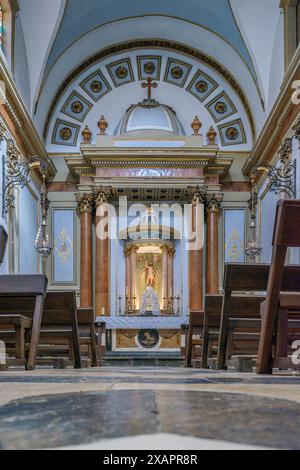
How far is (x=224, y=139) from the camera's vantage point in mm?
14977

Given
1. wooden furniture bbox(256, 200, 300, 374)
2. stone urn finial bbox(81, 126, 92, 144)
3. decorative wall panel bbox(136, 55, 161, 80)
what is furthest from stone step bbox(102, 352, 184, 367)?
wooden furniture bbox(256, 200, 300, 374)

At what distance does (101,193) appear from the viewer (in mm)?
13703

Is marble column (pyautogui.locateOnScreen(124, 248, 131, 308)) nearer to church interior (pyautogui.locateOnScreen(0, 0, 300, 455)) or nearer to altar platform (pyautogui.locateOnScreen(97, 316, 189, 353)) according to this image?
church interior (pyautogui.locateOnScreen(0, 0, 300, 455))

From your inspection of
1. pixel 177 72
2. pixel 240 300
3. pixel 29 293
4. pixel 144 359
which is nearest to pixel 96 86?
pixel 177 72

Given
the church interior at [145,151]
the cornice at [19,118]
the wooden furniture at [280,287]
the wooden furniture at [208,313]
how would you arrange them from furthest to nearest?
the church interior at [145,151], the cornice at [19,118], the wooden furniture at [208,313], the wooden furniture at [280,287]

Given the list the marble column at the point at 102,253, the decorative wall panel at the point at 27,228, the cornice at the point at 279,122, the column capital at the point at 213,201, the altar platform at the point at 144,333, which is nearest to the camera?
the cornice at the point at 279,122

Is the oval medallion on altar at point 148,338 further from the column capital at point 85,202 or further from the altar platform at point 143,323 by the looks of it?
the column capital at point 85,202

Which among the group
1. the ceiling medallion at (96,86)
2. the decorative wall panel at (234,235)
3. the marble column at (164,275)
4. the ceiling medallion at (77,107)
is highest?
the ceiling medallion at (96,86)

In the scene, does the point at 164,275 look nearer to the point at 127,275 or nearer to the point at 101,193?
the point at 127,275

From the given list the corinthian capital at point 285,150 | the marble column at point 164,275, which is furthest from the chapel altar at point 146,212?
the corinthian capital at point 285,150

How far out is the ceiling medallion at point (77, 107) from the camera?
15031 millimetres

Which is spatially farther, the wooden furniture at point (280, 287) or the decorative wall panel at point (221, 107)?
the decorative wall panel at point (221, 107)

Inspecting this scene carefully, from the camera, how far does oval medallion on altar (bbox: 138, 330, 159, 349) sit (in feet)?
42.4

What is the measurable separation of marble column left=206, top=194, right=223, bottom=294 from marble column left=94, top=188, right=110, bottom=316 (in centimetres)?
212
